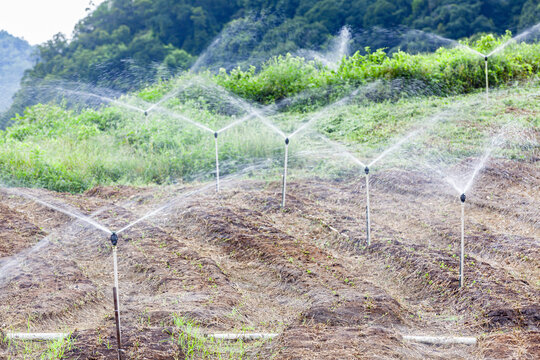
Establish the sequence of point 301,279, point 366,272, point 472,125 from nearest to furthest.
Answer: point 301,279
point 366,272
point 472,125

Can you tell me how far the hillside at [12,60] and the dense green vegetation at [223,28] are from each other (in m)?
1.79

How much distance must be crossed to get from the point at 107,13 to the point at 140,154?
1613cm

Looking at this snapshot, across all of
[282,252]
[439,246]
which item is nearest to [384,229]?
[439,246]

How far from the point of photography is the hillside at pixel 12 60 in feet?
77.3

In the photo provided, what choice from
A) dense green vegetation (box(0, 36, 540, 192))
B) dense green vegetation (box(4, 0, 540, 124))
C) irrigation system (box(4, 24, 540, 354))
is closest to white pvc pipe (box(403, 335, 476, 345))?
irrigation system (box(4, 24, 540, 354))

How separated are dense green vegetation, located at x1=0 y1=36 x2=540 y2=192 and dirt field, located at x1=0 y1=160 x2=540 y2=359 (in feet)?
4.53

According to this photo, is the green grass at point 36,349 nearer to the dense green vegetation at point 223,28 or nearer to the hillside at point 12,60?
the dense green vegetation at point 223,28

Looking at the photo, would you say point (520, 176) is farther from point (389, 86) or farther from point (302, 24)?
point (302, 24)

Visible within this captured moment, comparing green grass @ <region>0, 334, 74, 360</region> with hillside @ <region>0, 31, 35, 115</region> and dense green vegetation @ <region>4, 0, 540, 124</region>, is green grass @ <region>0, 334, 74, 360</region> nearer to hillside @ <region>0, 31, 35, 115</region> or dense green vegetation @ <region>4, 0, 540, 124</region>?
dense green vegetation @ <region>4, 0, 540, 124</region>

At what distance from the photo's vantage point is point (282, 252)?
5832 millimetres

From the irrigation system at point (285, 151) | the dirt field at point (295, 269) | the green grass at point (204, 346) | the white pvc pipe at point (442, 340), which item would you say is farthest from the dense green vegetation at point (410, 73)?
the green grass at point (204, 346)

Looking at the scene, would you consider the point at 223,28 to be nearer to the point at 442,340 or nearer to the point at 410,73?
the point at 410,73

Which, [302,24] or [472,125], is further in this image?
[302,24]

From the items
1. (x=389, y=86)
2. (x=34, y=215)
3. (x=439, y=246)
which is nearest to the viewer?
(x=439, y=246)
